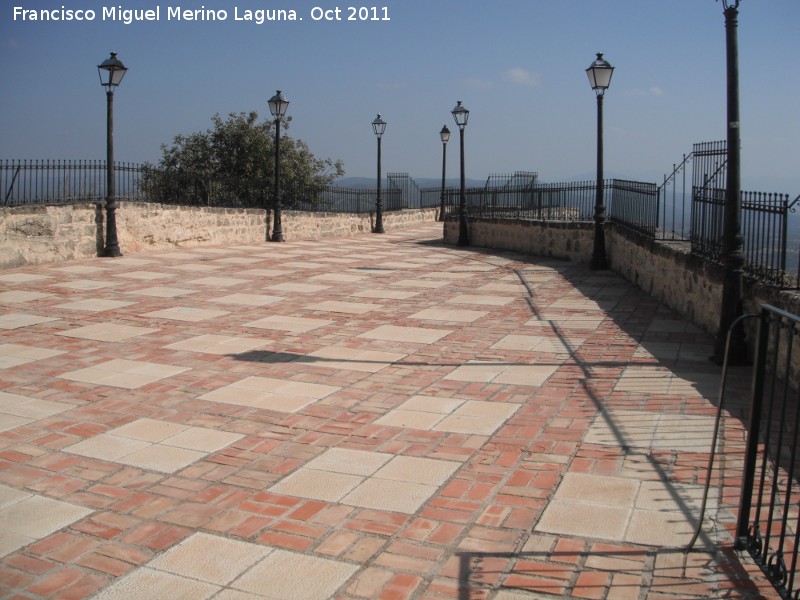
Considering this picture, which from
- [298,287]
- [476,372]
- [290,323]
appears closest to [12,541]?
[476,372]

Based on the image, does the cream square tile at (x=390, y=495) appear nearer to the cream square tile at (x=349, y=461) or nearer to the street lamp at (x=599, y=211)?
the cream square tile at (x=349, y=461)

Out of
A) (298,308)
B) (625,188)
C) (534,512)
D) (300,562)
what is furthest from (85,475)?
(625,188)

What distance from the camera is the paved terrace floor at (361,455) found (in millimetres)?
3510

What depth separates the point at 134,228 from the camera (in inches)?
671

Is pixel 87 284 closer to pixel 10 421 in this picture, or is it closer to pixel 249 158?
pixel 10 421

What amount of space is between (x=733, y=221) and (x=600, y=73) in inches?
321

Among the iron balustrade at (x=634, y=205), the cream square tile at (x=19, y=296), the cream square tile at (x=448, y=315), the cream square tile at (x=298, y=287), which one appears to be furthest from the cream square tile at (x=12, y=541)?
the iron balustrade at (x=634, y=205)

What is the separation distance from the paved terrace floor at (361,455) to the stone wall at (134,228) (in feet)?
15.9

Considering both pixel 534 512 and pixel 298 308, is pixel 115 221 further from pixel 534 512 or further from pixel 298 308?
pixel 534 512

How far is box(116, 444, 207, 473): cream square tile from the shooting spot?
15.8 ft

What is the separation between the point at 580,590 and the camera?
3.32 metres

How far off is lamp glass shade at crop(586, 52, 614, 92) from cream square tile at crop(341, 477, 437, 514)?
472 inches

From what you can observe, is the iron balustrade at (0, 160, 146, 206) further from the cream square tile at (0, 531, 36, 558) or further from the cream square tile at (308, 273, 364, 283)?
the cream square tile at (0, 531, 36, 558)

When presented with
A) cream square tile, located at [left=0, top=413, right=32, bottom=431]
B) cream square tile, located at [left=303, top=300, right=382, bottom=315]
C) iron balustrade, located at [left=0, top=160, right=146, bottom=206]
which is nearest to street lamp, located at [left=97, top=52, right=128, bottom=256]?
iron balustrade, located at [left=0, top=160, right=146, bottom=206]
